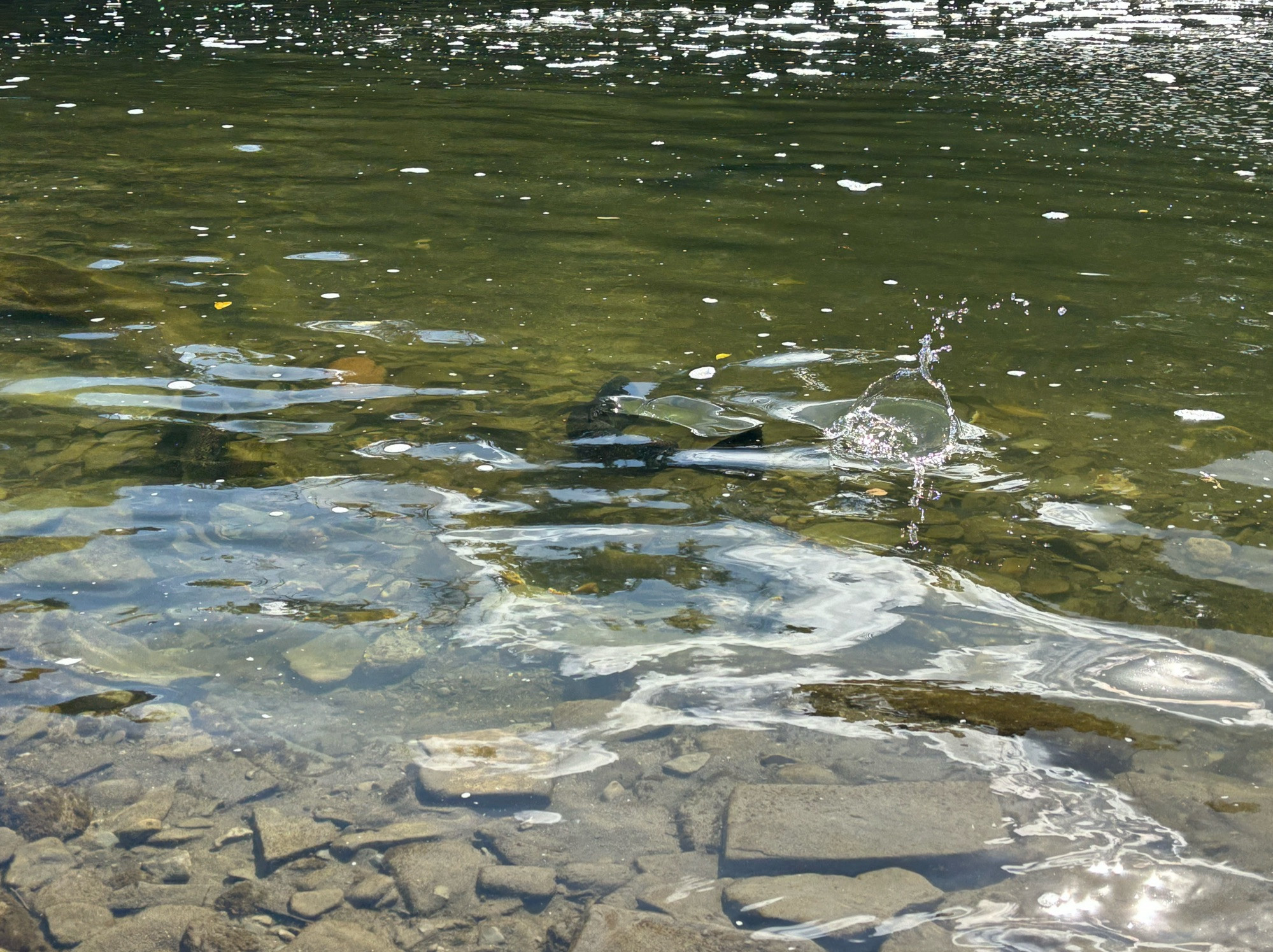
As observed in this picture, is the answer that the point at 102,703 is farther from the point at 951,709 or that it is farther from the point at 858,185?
the point at 858,185

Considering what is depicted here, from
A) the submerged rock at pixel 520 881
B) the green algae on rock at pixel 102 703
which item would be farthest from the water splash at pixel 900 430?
the green algae on rock at pixel 102 703

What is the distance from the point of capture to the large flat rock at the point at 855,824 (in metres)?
2.99

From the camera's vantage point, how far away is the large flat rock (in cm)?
299

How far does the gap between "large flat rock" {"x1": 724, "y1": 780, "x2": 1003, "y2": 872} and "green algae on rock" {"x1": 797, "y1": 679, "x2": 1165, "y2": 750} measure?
0.30 m

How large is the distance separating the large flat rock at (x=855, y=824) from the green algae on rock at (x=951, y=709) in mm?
303

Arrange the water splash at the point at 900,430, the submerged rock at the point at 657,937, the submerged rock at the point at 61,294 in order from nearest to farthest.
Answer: the submerged rock at the point at 657,937 < the water splash at the point at 900,430 < the submerged rock at the point at 61,294

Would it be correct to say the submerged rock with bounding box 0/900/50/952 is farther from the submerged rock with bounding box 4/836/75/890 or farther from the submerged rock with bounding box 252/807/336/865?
the submerged rock with bounding box 252/807/336/865

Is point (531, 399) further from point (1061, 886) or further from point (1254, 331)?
point (1254, 331)

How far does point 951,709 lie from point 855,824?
2.06ft

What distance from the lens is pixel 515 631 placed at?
155 inches

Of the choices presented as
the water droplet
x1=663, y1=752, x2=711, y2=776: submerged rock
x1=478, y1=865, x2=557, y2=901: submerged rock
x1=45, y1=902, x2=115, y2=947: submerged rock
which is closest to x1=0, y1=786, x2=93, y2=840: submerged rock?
x1=45, y1=902, x2=115, y2=947: submerged rock

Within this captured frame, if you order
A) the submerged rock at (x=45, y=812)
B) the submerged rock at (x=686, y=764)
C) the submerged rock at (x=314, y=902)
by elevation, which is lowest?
the submerged rock at (x=314, y=902)

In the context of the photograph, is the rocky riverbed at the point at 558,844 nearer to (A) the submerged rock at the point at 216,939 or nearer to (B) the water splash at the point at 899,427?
(A) the submerged rock at the point at 216,939

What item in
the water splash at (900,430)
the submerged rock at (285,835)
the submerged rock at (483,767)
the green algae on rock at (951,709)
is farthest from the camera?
the water splash at (900,430)
